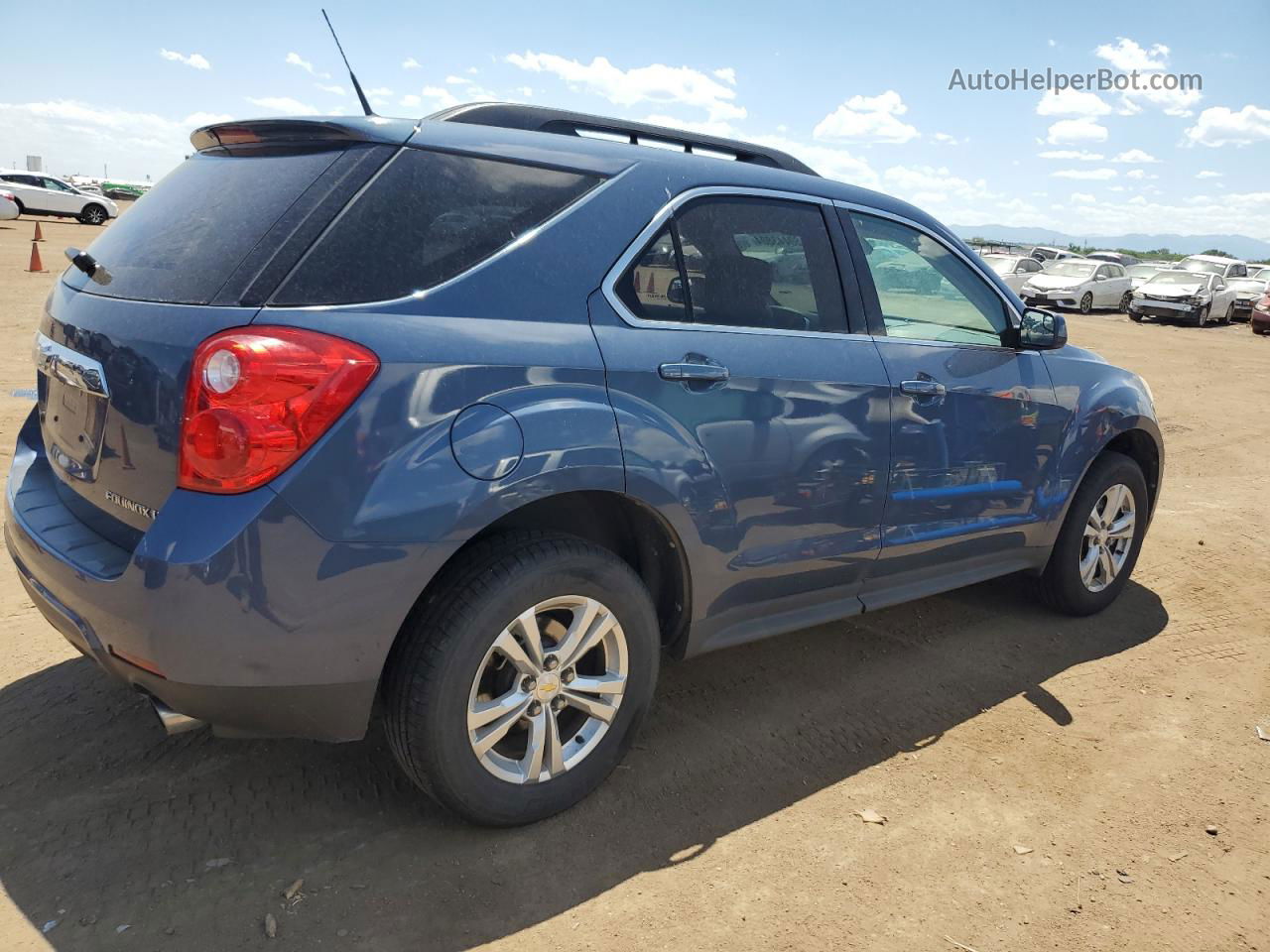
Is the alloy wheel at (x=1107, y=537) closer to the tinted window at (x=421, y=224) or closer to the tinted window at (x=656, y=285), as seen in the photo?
the tinted window at (x=656, y=285)

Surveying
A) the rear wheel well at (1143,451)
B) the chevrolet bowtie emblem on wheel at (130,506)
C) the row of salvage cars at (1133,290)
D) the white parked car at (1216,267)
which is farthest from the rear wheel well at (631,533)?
the white parked car at (1216,267)

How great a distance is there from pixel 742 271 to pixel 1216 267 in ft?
104

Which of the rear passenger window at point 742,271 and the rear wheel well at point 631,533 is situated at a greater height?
the rear passenger window at point 742,271

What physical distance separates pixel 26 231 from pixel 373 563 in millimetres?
32661

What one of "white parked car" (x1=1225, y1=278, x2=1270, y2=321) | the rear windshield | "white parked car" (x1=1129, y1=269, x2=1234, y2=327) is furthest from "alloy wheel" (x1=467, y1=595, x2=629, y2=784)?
"white parked car" (x1=1225, y1=278, x2=1270, y2=321)

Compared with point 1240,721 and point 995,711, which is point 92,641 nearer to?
point 995,711

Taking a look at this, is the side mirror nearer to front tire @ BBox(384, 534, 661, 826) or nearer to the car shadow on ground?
the car shadow on ground

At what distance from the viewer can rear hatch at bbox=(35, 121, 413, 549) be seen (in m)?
2.33

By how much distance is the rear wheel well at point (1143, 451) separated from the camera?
4.77 meters

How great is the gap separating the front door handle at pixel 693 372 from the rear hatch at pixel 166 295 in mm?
919

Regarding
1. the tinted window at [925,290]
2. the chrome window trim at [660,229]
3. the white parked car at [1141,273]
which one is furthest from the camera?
the white parked car at [1141,273]

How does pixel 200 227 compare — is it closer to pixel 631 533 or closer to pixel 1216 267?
pixel 631 533

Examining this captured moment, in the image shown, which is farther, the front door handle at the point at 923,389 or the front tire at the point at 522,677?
the front door handle at the point at 923,389

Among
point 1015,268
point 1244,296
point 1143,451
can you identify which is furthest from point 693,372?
point 1244,296
